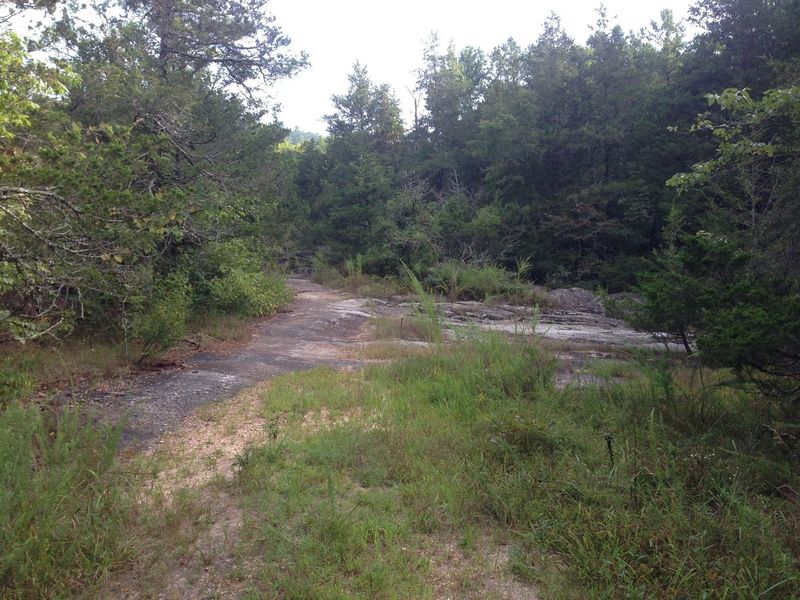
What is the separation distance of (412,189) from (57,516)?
2501 cm

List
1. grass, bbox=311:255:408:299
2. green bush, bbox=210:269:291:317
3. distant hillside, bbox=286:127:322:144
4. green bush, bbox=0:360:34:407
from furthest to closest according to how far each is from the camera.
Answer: distant hillside, bbox=286:127:322:144
grass, bbox=311:255:408:299
green bush, bbox=210:269:291:317
green bush, bbox=0:360:34:407

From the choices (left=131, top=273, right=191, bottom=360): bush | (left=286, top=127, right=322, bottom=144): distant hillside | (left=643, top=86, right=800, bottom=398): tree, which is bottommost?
(left=131, top=273, right=191, bottom=360): bush

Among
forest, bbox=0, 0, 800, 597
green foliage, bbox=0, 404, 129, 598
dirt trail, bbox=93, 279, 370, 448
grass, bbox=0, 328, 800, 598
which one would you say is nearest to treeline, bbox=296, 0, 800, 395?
forest, bbox=0, 0, 800, 597

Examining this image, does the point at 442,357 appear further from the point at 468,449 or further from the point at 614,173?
the point at 614,173

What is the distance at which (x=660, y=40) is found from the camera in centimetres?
3562

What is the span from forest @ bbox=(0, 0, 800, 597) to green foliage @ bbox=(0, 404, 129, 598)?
6 cm

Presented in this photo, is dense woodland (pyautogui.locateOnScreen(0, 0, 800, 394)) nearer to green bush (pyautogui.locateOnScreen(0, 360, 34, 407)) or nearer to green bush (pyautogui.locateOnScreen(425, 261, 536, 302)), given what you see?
green bush (pyautogui.locateOnScreen(0, 360, 34, 407))

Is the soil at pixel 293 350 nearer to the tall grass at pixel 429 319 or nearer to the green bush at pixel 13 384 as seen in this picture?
the tall grass at pixel 429 319

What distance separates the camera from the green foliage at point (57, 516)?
2.84m

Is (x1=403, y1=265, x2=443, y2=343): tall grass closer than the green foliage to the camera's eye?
No

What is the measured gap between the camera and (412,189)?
27.2 metres

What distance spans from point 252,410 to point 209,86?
13.5 metres

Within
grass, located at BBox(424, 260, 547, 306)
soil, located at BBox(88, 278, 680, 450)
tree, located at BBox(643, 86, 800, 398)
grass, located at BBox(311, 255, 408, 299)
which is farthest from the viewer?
grass, located at BBox(311, 255, 408, 299)

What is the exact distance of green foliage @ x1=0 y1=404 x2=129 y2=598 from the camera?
284 cm
